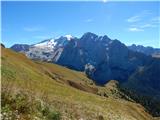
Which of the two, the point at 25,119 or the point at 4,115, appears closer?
the point at 4,115

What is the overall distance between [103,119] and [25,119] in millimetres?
13866

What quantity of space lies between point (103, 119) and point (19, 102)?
479 inches

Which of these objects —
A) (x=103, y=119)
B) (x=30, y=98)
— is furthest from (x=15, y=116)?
(x=103, y=119)

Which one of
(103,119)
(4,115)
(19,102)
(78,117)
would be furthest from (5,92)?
(103,119)

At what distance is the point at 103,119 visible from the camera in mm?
28375

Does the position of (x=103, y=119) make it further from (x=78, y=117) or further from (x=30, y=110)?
(x=30, y=110)

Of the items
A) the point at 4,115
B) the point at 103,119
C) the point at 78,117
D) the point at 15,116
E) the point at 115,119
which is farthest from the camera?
the point at 115,119

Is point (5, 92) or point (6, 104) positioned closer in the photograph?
point (6, 104)

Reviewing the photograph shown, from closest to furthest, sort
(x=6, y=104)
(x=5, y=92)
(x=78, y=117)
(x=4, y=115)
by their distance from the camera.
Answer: (x=4, y=115)
(x=6, y=104)
(x=5, y=92)
(x=78, y=117)

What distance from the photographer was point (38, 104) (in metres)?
19.1

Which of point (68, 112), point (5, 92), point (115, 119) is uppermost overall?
point (5, 92)

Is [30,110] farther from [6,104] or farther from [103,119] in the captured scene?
[103,119]

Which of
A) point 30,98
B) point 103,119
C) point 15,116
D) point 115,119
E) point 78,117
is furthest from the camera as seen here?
point 115,119

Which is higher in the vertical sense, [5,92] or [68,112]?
[5,92]
